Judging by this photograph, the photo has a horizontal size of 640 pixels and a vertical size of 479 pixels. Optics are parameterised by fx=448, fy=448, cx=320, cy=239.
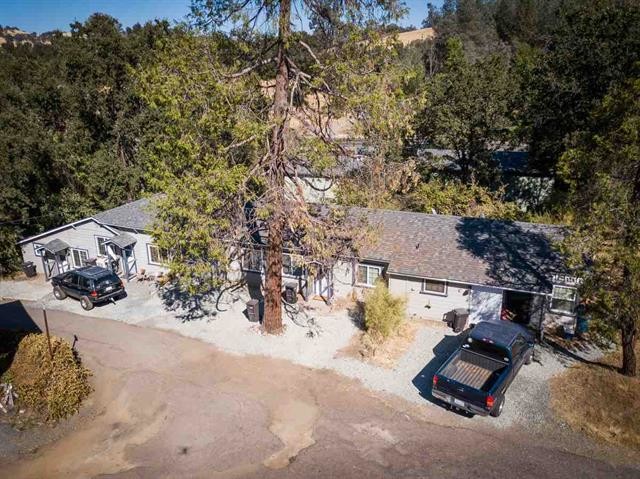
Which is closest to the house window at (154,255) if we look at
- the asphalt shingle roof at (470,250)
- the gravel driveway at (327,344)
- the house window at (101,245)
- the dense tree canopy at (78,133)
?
the gravel driveway at (327,344)

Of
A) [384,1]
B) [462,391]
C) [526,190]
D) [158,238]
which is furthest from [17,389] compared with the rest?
[526,190]

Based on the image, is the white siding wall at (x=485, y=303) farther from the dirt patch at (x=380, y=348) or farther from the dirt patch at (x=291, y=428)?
the dirt patch at (x=291, y=428)

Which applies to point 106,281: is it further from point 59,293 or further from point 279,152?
point 279,152

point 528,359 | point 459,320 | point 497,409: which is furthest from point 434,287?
point 497,409

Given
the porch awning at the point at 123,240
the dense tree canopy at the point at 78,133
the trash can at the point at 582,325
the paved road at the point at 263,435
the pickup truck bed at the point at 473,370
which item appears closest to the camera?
the paved road at the point at 263,435

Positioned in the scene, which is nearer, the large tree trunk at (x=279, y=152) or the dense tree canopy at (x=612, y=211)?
the dense tree canopy at (x=612, y=211)

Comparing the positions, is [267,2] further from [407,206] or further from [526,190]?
[526,190]

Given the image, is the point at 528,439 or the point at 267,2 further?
the point at 267,2
